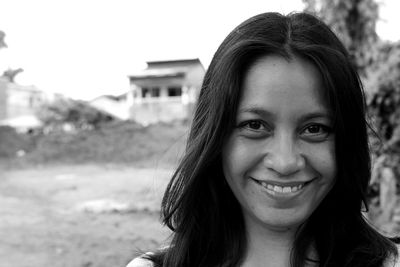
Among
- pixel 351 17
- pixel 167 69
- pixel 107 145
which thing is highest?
pixel 351 17

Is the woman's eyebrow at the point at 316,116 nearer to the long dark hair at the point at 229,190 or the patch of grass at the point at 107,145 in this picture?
the long dark hair at the point at 229,190

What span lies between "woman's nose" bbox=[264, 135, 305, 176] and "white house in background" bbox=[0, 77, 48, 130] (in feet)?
91.6

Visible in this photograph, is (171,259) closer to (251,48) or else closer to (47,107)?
(251,48)

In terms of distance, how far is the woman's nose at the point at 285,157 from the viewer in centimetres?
104

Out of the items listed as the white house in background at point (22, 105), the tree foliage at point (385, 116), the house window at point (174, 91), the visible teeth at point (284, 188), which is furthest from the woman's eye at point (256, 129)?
the white house in background at point (22, 105)

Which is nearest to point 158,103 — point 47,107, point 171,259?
point 47,107

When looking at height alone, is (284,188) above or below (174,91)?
above

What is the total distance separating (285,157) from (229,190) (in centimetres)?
28

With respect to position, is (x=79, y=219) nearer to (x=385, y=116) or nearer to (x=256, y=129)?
(x=385, y=116)

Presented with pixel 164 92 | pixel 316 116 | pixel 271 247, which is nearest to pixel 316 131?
pixel 316 116

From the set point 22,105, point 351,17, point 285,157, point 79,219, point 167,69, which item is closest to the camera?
point 285,157

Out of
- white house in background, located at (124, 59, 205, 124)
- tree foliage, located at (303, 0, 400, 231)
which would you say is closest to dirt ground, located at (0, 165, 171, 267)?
tree foliage, located at (303, 0, 400, 231)

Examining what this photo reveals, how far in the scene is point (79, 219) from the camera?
8.46 m

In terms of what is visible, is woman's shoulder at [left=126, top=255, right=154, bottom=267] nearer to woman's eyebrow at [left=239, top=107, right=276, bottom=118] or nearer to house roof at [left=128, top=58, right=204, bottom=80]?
woman's eyebrow at [left=239, top=107, right=276, bottom=118]
